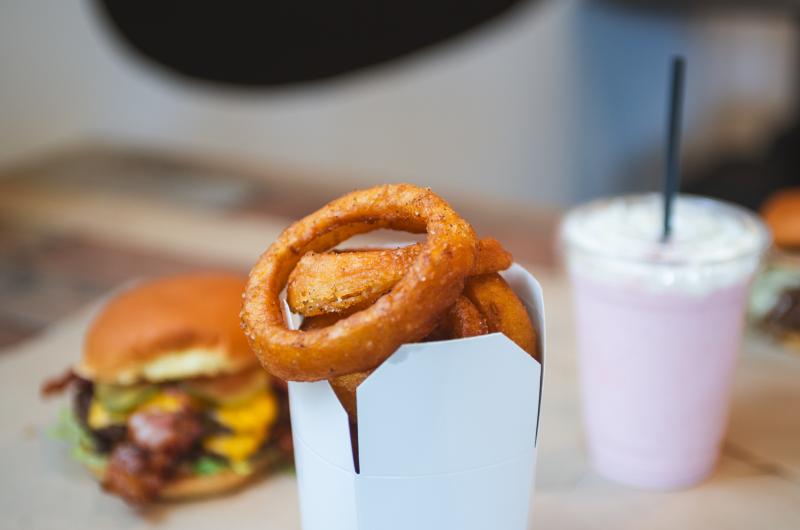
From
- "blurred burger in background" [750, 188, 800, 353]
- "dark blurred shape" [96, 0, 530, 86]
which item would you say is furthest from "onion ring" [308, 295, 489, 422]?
"dark blurred shape" [96, 0, 530, 86]

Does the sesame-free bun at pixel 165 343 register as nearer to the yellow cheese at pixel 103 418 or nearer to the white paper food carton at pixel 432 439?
the yellow cheese at pixel 103 418

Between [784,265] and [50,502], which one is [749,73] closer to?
[784,265]

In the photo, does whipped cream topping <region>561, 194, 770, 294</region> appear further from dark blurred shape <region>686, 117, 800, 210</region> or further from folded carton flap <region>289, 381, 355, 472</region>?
dark blurred shape <region>686, 117, 800, 210</region>

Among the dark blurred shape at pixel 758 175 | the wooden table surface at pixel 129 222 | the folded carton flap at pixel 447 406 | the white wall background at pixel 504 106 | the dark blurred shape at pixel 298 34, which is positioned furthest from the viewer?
the white wall background at pixel 504 106

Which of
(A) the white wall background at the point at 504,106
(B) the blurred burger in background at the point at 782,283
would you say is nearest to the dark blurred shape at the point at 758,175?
(A) the white wall background at the point at 504,106

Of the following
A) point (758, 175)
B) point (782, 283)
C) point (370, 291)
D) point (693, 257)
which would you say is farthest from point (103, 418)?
point (758, 175)

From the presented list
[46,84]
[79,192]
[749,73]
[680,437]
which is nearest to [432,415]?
[680,437]
